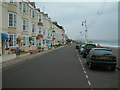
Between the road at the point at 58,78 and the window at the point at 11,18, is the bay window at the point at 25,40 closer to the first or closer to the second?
the window at the point at 11,18

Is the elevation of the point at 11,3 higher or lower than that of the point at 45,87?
higher

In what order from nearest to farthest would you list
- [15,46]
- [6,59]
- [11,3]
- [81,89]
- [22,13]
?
1. [81,89]
2. [6,59]
3. [11,3]
4. [15,46]
5. [22,13]

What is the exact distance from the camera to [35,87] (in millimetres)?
7543

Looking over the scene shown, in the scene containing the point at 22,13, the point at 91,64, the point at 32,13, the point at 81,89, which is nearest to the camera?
the point at 81,89

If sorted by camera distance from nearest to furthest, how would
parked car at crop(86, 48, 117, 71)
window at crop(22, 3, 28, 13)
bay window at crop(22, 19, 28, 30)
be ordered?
1. parked car at crop(86, 48, 117, 71)
2. window at crop(22, 3, 28, 13)
3. bay window at crop(22, 19, 28, 30)

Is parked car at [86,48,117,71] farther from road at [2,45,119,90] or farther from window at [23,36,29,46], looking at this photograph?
window at [23,36,29,46]

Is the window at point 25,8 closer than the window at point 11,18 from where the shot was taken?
No

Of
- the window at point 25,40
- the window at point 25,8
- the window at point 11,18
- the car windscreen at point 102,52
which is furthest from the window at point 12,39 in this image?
the car windscreen at point 102,52

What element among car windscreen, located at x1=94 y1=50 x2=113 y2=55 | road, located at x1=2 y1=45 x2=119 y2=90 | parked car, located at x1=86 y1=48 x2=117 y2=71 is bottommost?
road, located at x1=2 y1=45 x2=119 y2=90

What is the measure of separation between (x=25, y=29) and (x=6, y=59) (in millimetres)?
16546

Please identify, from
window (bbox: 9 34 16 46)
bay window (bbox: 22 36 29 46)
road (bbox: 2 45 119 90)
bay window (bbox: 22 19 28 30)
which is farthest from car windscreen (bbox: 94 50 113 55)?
bay window (bbox: 22 36 29 46)

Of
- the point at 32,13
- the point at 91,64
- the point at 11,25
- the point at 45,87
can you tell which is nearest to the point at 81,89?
the point at 45,87

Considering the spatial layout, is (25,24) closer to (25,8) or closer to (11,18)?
(25,8)

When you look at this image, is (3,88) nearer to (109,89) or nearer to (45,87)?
(45,87)
